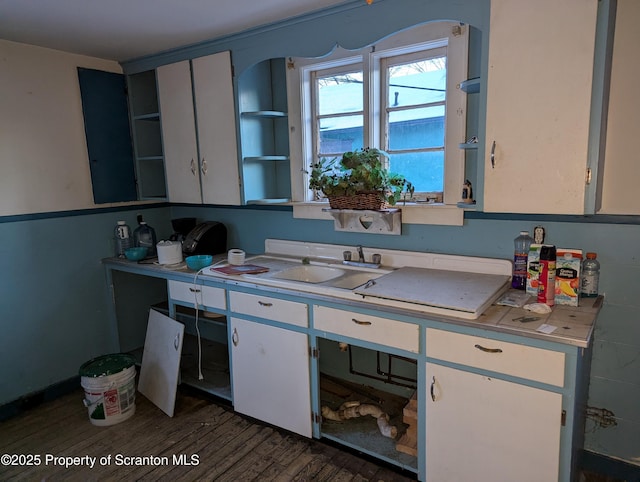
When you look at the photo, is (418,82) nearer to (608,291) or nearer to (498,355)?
(608,291)

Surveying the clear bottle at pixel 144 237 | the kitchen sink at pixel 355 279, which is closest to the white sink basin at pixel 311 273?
the kitchen sink at pixel 355 279

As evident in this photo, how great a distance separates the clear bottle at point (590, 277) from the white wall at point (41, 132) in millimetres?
3022

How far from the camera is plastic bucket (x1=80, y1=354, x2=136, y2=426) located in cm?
248

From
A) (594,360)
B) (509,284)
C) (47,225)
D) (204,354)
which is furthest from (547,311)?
(47,225)

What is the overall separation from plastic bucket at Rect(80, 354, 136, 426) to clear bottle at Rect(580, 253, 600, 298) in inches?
97.1

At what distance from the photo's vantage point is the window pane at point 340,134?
2584mm

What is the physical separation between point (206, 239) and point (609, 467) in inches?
100

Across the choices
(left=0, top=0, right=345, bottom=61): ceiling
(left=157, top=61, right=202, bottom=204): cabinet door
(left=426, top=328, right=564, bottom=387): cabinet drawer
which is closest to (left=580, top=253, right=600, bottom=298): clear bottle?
(left=426, top=328, right=564, bottom=387): cabinet drawer

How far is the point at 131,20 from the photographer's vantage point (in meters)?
2.28

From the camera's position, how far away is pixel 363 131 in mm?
2529

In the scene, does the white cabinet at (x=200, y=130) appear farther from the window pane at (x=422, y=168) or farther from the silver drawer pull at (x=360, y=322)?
the silver drawer pull at (x=360, y=322)

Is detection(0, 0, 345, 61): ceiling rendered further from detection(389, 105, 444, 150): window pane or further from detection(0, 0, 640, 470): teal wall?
detection(389, 105, 444, 150): window pane

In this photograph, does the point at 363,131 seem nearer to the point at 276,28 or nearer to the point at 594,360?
the point at 276,28

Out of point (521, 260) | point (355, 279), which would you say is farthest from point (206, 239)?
point (521, 260)
